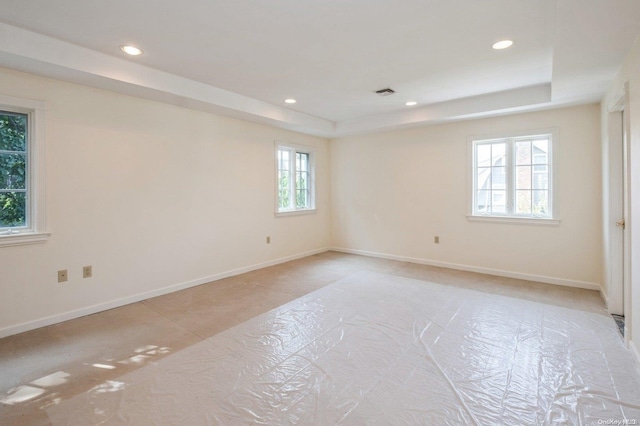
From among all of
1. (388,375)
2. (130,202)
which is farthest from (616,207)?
(130,202)

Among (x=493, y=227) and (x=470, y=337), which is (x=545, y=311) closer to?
(x=470, y=337)

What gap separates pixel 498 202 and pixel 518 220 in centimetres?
39

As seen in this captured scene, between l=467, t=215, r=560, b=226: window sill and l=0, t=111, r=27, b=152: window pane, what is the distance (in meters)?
5.52

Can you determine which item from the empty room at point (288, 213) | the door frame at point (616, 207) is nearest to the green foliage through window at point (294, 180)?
the empty room at point (288, 213)

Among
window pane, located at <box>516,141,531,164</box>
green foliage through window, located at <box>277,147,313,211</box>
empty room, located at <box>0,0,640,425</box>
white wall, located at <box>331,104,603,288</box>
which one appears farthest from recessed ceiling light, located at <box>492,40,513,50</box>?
green foliage through window, located at <box>277,147,313,211</box>

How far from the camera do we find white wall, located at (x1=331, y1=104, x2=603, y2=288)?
4066 mm

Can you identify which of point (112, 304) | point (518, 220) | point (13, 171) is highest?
point (13, 171)

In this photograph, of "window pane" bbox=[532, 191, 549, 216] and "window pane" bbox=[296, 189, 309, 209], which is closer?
"window pane" bbox=[532, 191, 549, 216]

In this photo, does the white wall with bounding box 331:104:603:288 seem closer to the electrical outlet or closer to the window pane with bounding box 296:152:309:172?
the window pane with bounding box 296:152:309:172

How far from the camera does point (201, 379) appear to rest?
7.00ft

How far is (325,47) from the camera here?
2.83m

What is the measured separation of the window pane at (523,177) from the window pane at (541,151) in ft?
0.49

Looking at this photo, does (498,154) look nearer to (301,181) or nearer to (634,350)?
(634,350)

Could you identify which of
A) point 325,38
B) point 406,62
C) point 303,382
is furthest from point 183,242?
point 406,62
